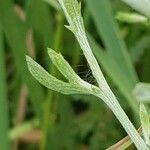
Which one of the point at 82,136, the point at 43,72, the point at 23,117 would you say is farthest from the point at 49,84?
the point at 23,117

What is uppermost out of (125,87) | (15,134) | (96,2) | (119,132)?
(96,2)

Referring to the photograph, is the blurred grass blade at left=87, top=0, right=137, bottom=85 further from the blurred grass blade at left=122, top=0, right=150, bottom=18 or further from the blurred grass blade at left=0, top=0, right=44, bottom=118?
the blurred grass blade at left=122, top=0, right=150, bottom=18

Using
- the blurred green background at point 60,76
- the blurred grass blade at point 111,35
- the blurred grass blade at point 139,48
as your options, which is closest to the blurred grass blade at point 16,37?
the blurred green background at point 60,76

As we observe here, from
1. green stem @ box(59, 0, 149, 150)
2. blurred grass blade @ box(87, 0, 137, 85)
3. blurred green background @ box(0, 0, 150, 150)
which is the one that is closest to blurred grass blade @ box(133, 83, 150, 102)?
green stem @ box(59, 0, 149, 150)

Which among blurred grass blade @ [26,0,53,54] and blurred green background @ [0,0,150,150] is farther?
blurred grass blade @ [26,0,53,54]

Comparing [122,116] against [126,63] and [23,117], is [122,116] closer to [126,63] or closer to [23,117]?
[126,63]

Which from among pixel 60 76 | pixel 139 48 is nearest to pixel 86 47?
pixel 60 76
